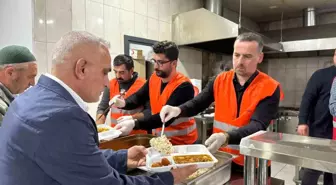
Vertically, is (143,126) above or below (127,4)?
below

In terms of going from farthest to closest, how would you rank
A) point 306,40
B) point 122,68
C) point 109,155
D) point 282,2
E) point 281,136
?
point 282,2 → point 306,40 → point 122,68 → point 109,155 → point 281,136

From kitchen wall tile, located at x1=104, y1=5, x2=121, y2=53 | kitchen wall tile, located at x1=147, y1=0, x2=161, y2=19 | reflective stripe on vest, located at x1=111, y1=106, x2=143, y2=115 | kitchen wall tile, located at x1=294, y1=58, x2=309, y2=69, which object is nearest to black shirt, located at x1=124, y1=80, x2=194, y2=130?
reflective stripe on vest, located at x1=111, y1=106, x2=143, y2=115

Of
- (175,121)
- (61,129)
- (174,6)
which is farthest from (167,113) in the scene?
(174,6)

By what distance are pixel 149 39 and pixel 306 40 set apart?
2416mm

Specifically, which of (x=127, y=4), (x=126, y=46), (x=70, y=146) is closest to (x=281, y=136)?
(x=70, y=146)

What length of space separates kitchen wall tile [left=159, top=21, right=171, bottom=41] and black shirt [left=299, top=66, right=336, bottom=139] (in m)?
2.05

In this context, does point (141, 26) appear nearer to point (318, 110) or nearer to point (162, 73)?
point (162, 73)

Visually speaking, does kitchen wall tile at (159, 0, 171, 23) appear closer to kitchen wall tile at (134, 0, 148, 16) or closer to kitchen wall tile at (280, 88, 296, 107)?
kitchen wall tile at (134, 0, 148, 16)

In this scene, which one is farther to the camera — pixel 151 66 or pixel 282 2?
pixel 282 2

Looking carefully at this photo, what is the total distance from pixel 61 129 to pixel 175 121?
1.20 metres

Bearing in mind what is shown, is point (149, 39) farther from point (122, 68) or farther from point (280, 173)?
point (280, 173)

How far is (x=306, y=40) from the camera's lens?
12.0ft

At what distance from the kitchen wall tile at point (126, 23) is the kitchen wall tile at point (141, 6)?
115 mm

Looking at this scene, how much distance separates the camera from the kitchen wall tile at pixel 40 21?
2125mm
